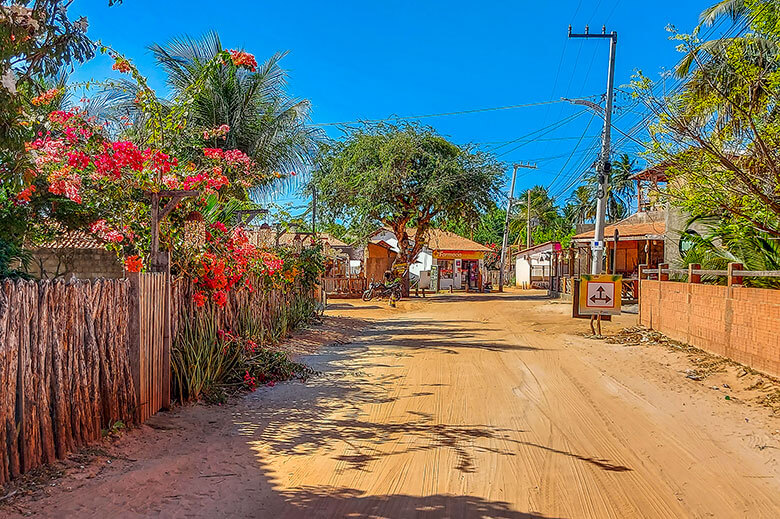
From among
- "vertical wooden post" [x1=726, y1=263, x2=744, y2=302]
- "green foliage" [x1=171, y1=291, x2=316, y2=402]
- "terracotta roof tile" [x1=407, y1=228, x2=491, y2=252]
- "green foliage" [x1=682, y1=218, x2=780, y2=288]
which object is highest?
"terracotta roof tile" [x1=407, y1=228, x2=491, y2=252]

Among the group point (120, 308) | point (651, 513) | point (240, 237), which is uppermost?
point (240, 237)

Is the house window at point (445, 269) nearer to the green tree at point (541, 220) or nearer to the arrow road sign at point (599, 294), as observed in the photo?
the green tree at point (541, 220)

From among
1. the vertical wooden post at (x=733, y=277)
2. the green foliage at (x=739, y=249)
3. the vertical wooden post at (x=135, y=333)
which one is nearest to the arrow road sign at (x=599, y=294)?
the green foliage at (x=739, y=249)

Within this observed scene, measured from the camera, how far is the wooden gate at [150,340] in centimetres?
633

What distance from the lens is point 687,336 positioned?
1269 centimetres

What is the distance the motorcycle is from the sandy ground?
17.5m

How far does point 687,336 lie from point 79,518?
39.0 ft

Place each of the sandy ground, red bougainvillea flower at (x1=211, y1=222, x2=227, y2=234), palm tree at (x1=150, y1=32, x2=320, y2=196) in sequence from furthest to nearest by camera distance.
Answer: palm tree at (x1=150, y1=32, x2=320, y2=196) → red bougainvillea flower at (x1=211, y1=222, x2=227, y2=234) → the sandy ground

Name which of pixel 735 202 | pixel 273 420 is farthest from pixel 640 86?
pixel 273 420

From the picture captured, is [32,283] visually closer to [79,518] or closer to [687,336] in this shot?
[79,518]

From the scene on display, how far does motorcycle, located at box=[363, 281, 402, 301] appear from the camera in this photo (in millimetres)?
28344

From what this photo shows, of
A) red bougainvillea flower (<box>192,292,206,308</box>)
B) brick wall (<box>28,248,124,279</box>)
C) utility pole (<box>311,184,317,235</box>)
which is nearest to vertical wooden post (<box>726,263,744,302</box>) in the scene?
red bougainvillea flower (<box>192,292,206,308</box>)

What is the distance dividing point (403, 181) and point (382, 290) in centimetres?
568

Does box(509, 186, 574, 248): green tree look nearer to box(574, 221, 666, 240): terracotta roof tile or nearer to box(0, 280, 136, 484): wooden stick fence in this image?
box(574, 221, 666, 240): terracotta roof tile
